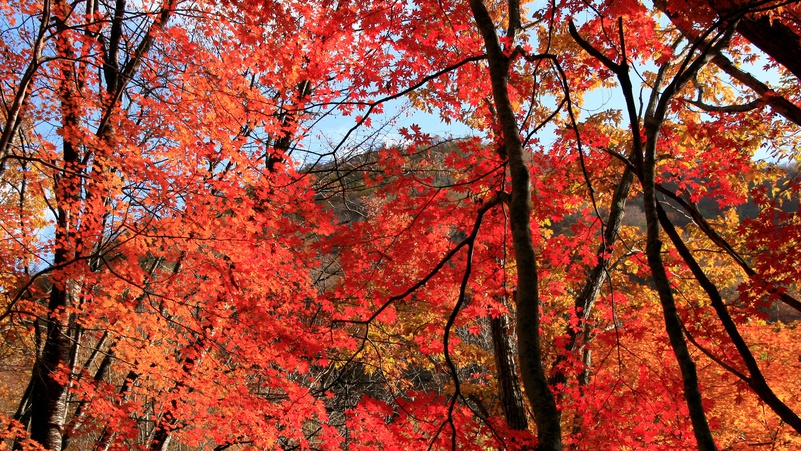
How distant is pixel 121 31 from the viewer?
532cm

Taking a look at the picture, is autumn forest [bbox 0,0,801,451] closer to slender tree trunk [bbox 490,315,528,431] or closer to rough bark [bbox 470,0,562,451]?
slender tree trunk [bbox 490,315,528,431]

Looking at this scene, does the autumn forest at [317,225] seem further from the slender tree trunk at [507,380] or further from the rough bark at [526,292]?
the rough bark at [526,292]

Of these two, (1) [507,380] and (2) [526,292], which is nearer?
(2) [526,292]

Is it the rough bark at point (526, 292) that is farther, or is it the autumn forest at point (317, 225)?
the autumn forest at point (317, 225)

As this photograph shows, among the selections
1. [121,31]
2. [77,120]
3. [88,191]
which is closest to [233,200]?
[88,191]

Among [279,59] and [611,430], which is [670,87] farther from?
[279,59]

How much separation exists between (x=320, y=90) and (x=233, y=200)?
2.15 metres

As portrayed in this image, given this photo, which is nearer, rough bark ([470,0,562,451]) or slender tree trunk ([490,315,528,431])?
rough bark ([470,0,562,451])

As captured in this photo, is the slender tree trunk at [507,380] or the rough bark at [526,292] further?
the slender tree trunk at [507,380]

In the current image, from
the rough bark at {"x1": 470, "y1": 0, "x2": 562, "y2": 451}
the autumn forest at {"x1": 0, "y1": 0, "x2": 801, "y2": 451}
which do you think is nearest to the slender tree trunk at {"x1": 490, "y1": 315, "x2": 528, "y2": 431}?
the autumn forest at {"x1": 0, "y1": 0, "x2": 801, "y2": 451}

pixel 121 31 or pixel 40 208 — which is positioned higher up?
pixel 121 31

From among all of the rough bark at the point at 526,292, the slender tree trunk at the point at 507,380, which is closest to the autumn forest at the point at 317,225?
the slender tree trunk at the point at 507,380

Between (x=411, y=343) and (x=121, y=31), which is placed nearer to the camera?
(x=121, y=31)

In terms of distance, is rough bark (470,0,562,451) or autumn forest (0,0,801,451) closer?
rough bark (470,0,562,451)
